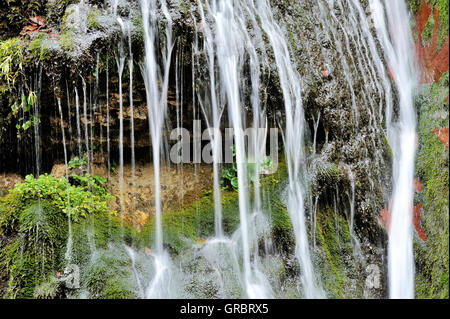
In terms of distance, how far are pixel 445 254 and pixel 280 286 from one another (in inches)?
70.4

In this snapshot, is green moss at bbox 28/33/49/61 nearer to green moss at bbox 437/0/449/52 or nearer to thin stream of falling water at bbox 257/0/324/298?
thin stream of falling water at bbox 257/0/324/298

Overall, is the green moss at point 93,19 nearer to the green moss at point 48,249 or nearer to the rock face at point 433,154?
the green moss at point 48,249

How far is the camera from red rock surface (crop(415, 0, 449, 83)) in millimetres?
4457

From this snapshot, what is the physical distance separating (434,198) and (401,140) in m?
0.91

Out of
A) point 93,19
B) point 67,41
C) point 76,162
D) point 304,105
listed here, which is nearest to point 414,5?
point 304,105

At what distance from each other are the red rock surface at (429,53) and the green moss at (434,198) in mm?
120

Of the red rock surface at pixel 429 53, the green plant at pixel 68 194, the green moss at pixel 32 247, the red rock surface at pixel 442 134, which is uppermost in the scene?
the red rock surface at pixel 429 53

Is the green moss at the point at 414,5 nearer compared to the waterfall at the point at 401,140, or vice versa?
the waterfall at the point at 401,140

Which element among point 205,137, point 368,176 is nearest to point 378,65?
point 368,176

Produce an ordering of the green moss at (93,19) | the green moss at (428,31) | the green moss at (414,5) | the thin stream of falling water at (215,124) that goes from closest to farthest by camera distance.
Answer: the green moss at (93,19) < the thin stream of falling water at (215,124) < the green moss at (428,31) < the green moss at (414,5)

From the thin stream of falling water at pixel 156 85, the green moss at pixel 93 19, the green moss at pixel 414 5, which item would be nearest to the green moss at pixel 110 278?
the thin stream of falling water at pixel 156 85

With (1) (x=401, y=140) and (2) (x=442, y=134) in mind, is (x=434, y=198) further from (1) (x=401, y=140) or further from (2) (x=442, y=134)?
(1) (x=401, y=140)

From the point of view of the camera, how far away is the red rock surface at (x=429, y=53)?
4.46 metres

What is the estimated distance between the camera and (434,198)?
429 cm
